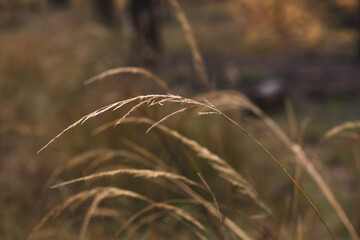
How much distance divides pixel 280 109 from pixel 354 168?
8.36 ft

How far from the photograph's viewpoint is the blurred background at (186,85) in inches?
110

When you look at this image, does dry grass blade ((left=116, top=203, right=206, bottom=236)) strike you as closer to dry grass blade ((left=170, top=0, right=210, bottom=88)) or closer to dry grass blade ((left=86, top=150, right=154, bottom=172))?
dry grass blade ((left=86, top=150, right=154, bottom=172))

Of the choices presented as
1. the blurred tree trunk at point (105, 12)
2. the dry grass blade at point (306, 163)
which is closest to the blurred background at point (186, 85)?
the dry grass blade at point (306, 163)

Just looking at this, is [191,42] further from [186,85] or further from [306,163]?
[186,85]

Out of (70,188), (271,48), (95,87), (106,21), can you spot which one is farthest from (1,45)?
(106,21)

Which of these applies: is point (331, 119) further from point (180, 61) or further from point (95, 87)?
point (180, 61)

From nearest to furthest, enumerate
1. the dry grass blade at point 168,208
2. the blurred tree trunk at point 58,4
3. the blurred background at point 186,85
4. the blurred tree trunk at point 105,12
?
the dry grass blade at point 168,208
the blurred background at point 186,85
the blurred tree trunk at point 105,12
the blurred tree trunk at point 58,4

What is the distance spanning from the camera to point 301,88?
6.75m

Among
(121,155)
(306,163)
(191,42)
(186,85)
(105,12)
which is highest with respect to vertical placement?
(191,42)

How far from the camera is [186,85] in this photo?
593cm

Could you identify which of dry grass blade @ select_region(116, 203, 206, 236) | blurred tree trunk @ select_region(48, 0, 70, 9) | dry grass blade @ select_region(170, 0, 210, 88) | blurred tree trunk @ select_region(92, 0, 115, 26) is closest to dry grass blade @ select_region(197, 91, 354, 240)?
dry grass blade @ select_region(170, 0, 210, 88)

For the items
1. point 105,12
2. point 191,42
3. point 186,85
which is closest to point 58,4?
point 105,12

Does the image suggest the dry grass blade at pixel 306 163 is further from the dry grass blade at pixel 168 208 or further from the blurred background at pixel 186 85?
the dry grass blade at pixel 168 208

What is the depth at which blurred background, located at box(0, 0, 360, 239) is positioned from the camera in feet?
9.15
